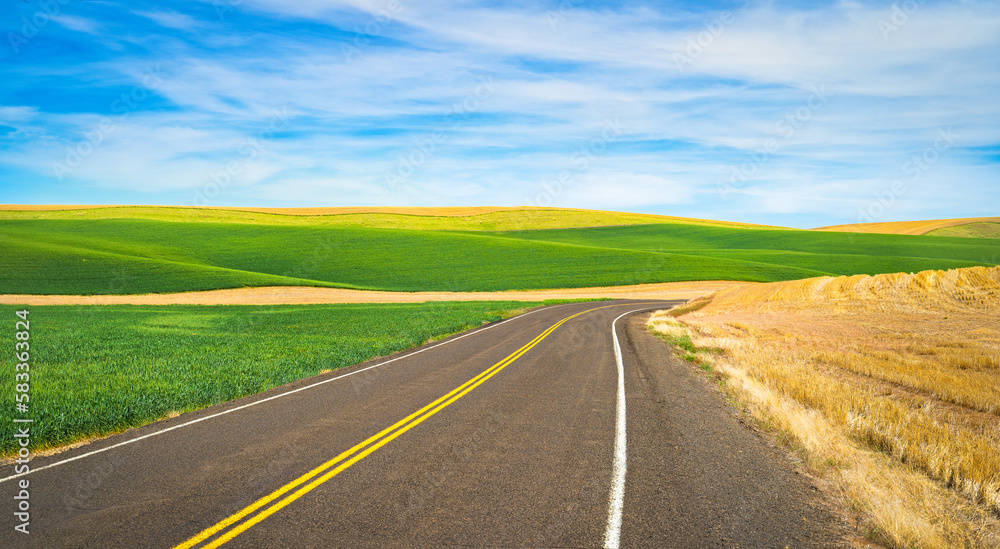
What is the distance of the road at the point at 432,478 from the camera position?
16.2 ft

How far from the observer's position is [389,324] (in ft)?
89.2

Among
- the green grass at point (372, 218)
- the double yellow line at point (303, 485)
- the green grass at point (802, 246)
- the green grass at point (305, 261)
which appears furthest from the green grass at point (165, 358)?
the green grass at point (372, 218)

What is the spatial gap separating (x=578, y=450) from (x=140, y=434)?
282 inches

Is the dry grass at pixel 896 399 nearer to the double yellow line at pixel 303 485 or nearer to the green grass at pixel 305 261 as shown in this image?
the double yellow line at pixel 303 485

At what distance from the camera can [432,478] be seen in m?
6.23

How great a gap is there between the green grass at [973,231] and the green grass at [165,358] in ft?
464

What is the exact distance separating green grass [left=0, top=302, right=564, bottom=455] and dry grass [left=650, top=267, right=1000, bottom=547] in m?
11.0

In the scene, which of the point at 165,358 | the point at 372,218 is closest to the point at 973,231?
the point at 372,218

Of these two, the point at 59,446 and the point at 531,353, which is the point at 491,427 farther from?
the point at 531,353

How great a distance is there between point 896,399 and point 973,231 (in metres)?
155

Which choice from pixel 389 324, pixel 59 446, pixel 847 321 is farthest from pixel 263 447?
pixel 847 321

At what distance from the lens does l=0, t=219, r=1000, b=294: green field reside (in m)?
54.9

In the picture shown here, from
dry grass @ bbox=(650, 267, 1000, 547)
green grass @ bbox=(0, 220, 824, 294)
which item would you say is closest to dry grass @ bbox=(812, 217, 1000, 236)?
green grass @ bbox=(0, 220, 824, 294)

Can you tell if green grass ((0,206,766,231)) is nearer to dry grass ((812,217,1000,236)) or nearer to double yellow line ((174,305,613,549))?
dry grass ((812,217,1000,236))
